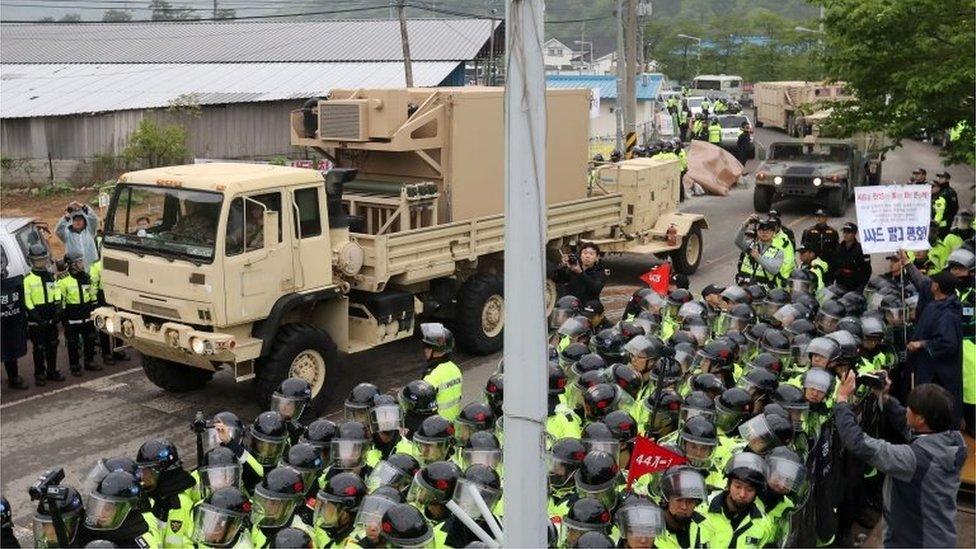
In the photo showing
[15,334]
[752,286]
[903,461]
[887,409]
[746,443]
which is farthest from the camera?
[15,334]

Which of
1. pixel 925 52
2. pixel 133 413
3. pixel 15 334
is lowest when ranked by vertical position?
pixel 133 413

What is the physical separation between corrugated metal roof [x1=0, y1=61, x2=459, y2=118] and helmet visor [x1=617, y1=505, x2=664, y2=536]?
1059 inches

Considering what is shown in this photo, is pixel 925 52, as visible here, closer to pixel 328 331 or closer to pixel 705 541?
pixel 328 331

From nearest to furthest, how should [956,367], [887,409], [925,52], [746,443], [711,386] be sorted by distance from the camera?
1. [746,443]
2. [887,409]
3. [711,386]
4. [956,367]
5. [925,52]

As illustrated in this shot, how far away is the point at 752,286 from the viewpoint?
35.4 ft

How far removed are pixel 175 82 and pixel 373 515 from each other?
112 ft

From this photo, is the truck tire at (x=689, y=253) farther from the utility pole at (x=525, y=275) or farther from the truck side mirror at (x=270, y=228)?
the utility pole at (x=525, y=275)

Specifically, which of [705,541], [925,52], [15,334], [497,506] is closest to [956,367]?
[705,541]

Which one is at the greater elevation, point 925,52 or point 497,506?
point 925,52

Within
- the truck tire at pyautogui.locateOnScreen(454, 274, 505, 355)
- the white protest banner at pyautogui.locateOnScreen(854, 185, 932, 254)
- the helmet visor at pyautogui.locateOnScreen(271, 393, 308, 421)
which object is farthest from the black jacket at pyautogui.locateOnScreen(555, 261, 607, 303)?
the helmet visor at pyautogui.locateOnScreen(271, 393, 308, 421)

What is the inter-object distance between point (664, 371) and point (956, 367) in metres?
2.74

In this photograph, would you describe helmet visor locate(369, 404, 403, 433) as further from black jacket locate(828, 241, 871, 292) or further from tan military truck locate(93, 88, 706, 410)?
black jacket locate(828, 241, 871, 292)

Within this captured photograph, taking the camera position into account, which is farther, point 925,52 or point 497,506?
point 925,52

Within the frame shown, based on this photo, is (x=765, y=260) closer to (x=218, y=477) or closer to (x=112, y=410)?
(x=112, y=410)
